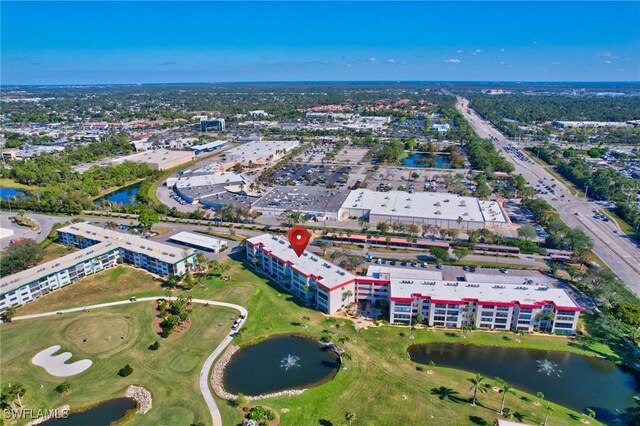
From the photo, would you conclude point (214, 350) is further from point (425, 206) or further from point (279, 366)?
point (425, 206)

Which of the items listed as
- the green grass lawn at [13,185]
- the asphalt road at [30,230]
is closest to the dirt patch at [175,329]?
the asphalt road at [30,230]

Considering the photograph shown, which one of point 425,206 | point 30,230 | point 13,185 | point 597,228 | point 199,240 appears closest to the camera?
point 199,240

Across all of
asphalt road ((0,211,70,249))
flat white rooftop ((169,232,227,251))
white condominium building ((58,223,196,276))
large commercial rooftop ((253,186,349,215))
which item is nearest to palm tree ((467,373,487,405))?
white condominium building ((58,223,196,276))

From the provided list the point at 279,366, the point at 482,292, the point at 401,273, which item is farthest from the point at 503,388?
the point at 279,366

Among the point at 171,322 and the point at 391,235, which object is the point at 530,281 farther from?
the point at 171,322

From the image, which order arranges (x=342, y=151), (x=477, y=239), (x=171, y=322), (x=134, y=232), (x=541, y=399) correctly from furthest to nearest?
(x=342, y=151) → (x=134, y=232) → (x=477, y=239) → (x=171, y=322) → (x=541, y=399)

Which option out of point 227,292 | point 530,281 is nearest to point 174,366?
point 227,292
